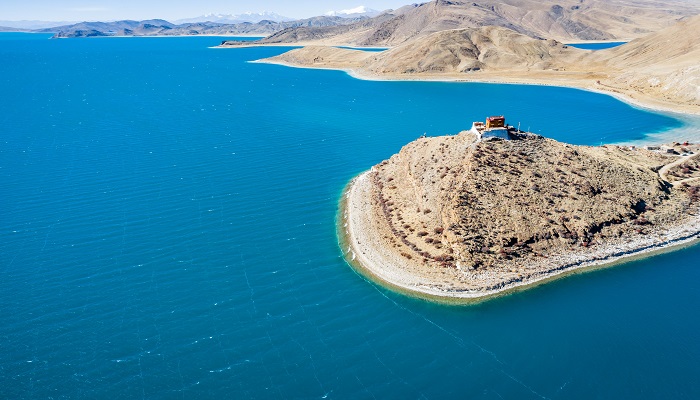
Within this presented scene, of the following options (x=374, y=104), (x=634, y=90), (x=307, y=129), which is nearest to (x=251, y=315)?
(x=307, y=129)

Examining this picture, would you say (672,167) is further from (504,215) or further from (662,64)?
(662,64)

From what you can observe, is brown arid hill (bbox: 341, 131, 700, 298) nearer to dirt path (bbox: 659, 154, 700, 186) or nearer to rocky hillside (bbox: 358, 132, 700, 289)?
rocky hillside (bbox: 358, 132, 700, 289)

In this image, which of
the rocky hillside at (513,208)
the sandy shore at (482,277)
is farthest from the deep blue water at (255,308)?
the rocky hillside at (513,208)

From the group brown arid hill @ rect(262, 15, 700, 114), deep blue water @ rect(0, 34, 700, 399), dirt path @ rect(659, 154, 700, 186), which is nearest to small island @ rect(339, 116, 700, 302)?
dirt path @ rect(659, 154, 700, 186)

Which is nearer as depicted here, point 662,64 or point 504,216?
point 504,216

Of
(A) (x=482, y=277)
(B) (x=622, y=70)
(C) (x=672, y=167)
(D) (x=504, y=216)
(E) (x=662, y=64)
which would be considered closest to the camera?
(A) (x=482, y=277)

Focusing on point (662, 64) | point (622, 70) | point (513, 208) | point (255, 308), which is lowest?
point (255, 308)

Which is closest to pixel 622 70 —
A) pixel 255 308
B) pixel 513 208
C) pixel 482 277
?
pixel 513 208

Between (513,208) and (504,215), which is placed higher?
(513,208)
